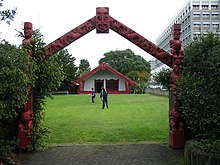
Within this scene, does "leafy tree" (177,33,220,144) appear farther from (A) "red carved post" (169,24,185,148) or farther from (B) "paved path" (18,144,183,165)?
(B) "paved path" (18,144,183,165)

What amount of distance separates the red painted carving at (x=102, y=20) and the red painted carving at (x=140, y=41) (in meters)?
0.16

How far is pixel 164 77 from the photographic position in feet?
29.5

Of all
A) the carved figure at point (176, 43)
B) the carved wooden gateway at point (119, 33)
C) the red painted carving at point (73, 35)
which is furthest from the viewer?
the red painted carving at point (73, 35)

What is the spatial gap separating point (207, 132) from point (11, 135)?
4937mm

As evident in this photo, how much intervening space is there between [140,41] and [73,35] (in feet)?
6.20

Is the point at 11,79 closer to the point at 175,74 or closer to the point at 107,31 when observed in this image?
the point at 107,31

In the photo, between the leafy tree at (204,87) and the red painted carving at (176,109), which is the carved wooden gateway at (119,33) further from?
the leafy tree at (204,87)

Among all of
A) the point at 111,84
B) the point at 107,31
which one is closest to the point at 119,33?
the point at 107,31

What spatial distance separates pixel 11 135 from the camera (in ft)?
26.6

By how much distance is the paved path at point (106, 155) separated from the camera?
22.9ft

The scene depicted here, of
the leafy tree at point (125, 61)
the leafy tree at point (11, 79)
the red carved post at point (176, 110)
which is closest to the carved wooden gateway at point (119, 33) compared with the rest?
the red carved post at point (176, 110)

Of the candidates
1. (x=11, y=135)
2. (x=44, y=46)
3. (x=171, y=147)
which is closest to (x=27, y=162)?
(x=11, y=135)

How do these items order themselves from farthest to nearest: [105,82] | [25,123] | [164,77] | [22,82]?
[105,82], [164,77], [25,123], [22,82]

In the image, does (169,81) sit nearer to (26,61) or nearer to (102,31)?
(102,31)
